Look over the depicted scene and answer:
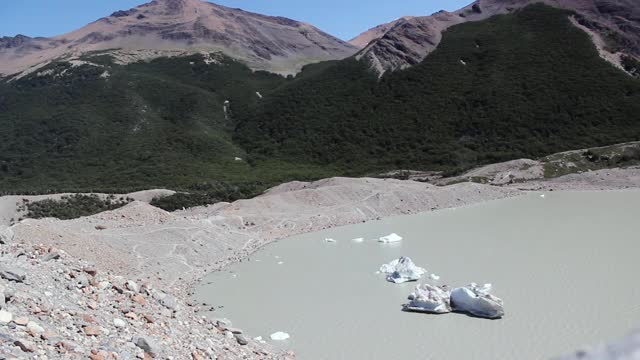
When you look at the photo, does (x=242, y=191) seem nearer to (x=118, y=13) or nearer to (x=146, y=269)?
(x=146, y=269)

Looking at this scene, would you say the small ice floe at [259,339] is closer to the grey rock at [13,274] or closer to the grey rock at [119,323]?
the grey rock at [119,323]

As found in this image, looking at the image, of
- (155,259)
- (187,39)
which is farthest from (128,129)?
(187,39)

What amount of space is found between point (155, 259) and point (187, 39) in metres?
138

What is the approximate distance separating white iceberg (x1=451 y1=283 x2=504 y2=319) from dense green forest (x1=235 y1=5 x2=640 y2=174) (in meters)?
49.8

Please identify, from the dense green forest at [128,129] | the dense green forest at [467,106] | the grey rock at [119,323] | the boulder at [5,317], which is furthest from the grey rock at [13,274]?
the dense green forest at [467,106]

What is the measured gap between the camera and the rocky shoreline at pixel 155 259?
923 cm

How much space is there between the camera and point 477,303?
550 inches

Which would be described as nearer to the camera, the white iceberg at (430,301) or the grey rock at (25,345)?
the grey rock at (25,345)

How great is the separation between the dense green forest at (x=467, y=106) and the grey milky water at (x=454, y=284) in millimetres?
36974

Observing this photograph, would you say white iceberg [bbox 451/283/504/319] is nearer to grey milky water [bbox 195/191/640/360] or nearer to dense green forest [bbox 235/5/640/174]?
grey milky water [bbox 195/191/640/360]

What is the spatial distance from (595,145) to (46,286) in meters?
63.8

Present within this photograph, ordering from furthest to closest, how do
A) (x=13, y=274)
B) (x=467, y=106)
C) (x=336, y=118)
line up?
(x=336, y=118), (x=467, y=106), (x=13, y=274)

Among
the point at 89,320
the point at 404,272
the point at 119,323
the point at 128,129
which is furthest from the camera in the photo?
the point at 128,129

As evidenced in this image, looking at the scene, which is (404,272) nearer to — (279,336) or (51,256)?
(279,336)
